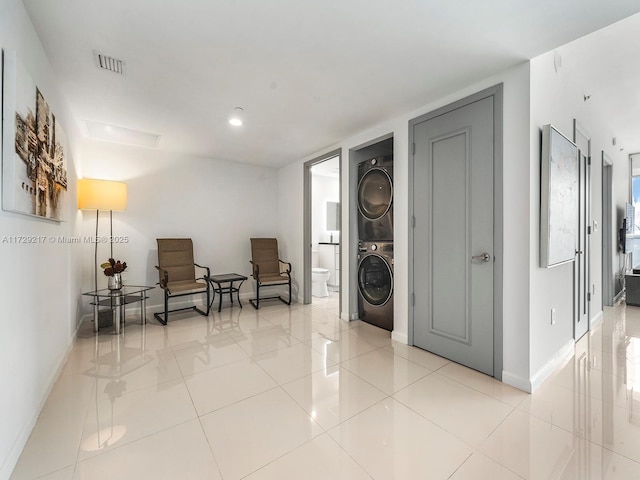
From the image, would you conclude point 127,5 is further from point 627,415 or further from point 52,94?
point 627,415

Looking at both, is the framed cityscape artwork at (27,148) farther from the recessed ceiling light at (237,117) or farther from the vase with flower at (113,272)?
the recessed ceiling light at (237,117)

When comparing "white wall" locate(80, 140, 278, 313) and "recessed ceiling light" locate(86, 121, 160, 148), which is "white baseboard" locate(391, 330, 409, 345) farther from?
"recessed ceiling light" locate(86, 121, 160, 148)

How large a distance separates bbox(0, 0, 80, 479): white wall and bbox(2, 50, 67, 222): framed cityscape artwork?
8 cm

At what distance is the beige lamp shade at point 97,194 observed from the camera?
3199 mm

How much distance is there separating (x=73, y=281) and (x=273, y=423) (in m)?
2.68

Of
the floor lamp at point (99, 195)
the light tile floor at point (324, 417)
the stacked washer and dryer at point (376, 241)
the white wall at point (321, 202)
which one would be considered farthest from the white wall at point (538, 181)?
the floor lamp at point (99, 195)

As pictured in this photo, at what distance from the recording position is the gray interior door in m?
2.23

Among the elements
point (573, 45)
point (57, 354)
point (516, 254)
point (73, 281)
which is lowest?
point (57, 354)

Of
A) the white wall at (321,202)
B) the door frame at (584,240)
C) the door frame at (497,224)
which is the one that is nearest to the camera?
the door frame at (497,224)

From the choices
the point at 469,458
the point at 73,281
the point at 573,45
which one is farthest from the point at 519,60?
the point at 73,281

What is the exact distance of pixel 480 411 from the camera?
1.78 m

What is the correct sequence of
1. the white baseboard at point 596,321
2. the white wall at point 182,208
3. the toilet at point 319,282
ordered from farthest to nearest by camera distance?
1. the toilet at point 319,282
2. the white wall at point 182,208
3. the white baseboard at point 596,321

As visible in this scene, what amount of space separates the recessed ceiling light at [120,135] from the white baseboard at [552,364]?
449 cm

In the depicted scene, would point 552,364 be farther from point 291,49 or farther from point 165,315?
point 165,315
